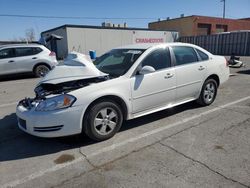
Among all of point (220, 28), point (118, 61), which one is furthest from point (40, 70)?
point (220, 28)

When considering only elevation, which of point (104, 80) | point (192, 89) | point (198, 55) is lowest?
point (192, 89)

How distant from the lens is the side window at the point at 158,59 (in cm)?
427

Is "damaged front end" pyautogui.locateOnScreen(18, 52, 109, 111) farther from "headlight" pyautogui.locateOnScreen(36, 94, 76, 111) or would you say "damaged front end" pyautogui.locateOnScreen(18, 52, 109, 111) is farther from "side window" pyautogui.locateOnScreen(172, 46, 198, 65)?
"side window" pyautogui.locateOnScreen(172, 46, 198, 65)

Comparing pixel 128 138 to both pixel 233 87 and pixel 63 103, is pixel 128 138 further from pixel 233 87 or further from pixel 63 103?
pixel 233 87

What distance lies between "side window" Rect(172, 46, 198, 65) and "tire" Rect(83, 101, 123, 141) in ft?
5.92

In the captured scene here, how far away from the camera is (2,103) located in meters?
6.33

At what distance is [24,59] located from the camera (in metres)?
10.5

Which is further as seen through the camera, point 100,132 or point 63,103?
point 100,132

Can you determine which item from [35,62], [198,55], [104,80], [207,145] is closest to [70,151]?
[104,80]

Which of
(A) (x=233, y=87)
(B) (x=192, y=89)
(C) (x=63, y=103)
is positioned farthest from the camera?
(A) (x=233, y=87)

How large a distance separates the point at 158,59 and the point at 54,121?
2.28 m

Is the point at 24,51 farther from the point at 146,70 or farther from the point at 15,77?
the point at 146,70

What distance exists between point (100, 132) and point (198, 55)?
9.79ft

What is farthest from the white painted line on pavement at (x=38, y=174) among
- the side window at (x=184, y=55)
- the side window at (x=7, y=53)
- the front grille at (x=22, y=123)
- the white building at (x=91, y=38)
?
the white building at (x=91, y=38)
